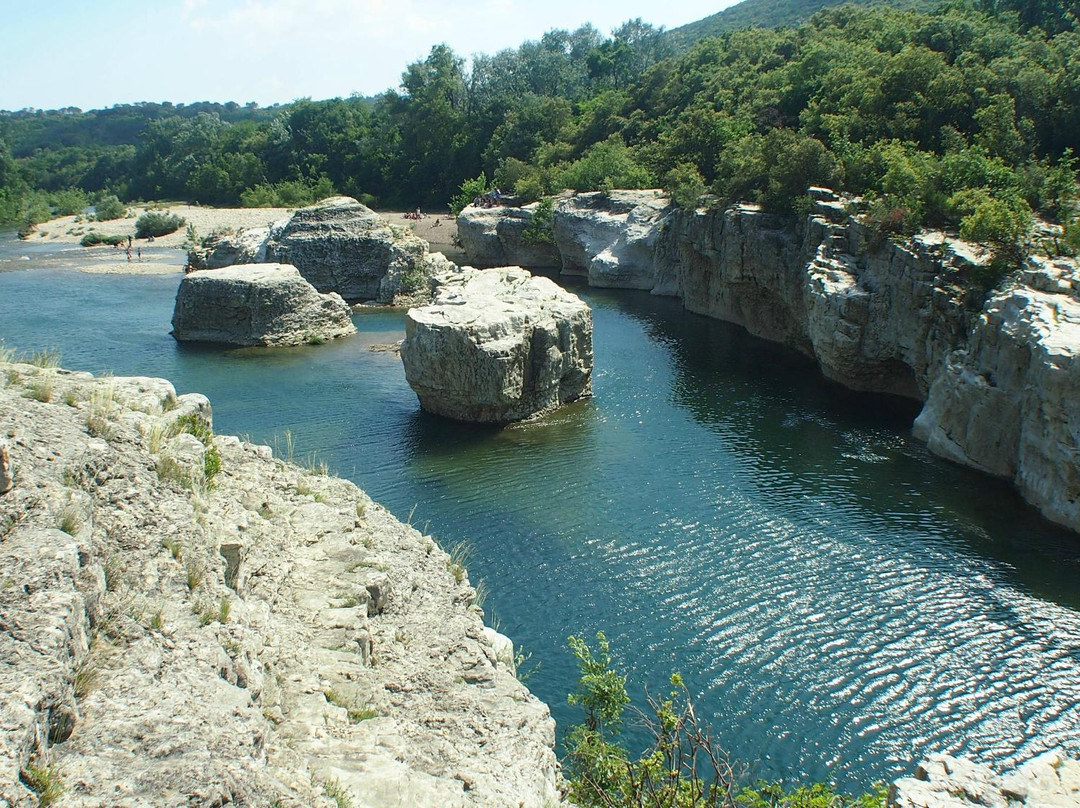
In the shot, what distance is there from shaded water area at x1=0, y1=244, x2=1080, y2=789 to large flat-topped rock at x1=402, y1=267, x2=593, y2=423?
0.96 meters

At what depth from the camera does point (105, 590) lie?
8.47 m

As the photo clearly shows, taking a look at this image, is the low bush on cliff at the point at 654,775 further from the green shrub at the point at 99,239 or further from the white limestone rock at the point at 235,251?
the green shrub at the point at 99,239

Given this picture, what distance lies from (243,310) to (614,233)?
2397cm

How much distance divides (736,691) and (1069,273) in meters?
16.8

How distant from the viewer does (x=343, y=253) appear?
49.5m

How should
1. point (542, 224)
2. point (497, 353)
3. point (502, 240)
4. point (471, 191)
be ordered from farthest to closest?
1. point (471, 191)
2. point (502, 240)
3. point (542, 224)
4. point (497, 353)

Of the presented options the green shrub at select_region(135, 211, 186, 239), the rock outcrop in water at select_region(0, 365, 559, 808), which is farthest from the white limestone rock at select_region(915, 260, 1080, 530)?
the green shrub at select_region(135, 211, 186, 239)

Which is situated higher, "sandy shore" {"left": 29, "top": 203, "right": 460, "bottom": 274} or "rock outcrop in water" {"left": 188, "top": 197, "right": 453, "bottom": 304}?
"rock outcrop in water" {"left": 188, "top": 197, "right": 453, "bottom": 304}

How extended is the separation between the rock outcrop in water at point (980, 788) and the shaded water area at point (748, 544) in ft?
12.4

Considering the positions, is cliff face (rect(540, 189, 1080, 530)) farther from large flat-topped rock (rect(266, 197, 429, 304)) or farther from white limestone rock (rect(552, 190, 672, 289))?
large flat-topped rock (rect(266, 197, 429, 304))

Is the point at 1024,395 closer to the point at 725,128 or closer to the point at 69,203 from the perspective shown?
the point at 725,128

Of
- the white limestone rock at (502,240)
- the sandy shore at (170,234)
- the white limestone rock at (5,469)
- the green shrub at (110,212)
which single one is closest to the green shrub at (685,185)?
the white limestone rock at (502,240)

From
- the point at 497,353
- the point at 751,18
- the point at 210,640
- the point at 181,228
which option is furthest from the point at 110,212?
the point at 751,18

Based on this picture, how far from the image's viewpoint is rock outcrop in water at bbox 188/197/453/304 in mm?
48438
